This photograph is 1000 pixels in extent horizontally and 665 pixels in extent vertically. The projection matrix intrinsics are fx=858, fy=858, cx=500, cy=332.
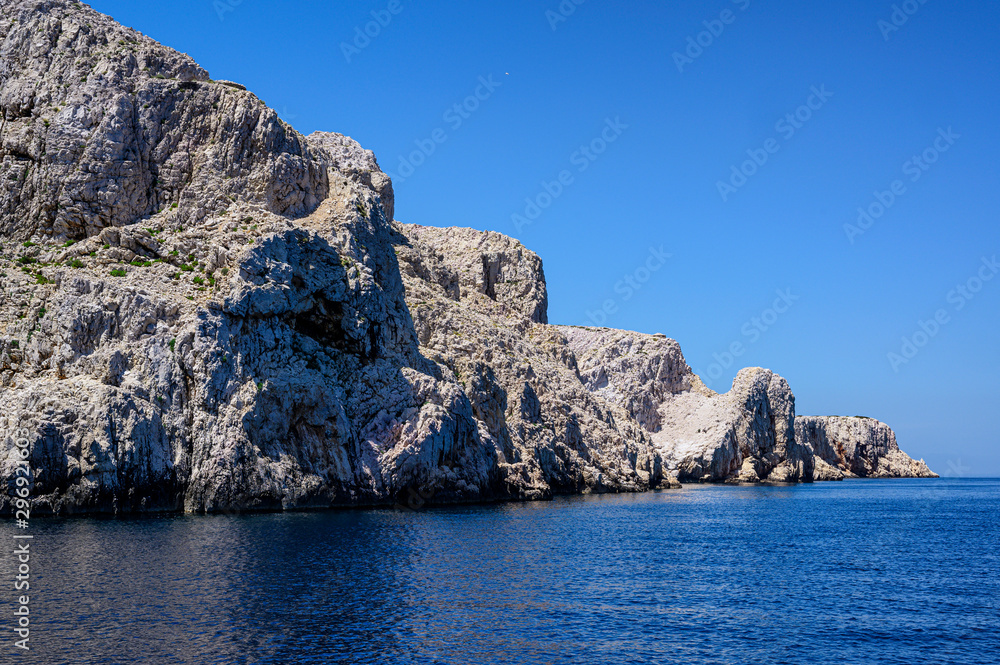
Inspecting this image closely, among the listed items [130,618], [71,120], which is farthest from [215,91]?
[130,618]

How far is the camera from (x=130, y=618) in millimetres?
35125

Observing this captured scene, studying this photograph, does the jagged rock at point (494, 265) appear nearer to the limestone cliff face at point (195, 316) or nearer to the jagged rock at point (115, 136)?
the limestone cliff face at point (195, 316)

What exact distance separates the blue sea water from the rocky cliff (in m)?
6.37

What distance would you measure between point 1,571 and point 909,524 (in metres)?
79.9

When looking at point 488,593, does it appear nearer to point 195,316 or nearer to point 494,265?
point 195,316

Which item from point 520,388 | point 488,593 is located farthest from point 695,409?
point 488,593

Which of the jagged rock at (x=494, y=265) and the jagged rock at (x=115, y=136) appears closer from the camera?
the jagged rock at (x=115, y=136)

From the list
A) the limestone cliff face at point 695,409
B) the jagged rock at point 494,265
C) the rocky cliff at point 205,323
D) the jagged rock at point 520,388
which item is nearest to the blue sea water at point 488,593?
the rocky cliff at point 205,323

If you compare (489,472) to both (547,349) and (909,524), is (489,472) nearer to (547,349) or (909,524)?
(909,524)

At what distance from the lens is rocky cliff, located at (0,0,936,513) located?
7225cm

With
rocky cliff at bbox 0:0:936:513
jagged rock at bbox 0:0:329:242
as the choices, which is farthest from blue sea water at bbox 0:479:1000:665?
jagged rock at bbox 0:0:329:242

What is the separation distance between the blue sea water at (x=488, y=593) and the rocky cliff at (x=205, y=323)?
20.9 feet

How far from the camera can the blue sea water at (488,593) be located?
33156 mm

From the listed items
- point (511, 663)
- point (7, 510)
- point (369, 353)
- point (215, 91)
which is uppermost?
point (215, 91)
